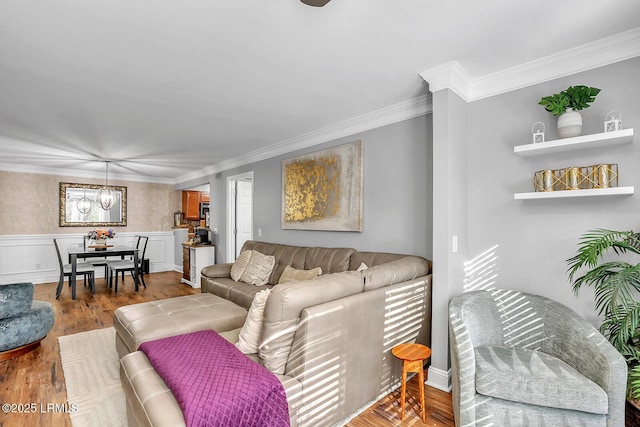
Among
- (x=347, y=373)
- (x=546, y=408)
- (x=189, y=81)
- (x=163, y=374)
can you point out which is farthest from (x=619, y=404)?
(x=189, y=81)

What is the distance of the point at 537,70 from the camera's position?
235 centimetres

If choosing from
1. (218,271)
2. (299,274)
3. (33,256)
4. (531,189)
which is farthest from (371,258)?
(33,256)

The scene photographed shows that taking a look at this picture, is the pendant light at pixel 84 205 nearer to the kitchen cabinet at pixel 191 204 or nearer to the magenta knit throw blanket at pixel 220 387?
the kitchen cabinet at pixel 191 204

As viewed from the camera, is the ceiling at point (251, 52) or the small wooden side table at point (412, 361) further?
the small wooden side table at point (412, 361)

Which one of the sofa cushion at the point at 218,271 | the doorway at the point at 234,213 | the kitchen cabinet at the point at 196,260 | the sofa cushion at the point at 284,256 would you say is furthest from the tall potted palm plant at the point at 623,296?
the kitchen cabinet at the point at 196,260

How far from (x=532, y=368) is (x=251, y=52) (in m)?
2.60

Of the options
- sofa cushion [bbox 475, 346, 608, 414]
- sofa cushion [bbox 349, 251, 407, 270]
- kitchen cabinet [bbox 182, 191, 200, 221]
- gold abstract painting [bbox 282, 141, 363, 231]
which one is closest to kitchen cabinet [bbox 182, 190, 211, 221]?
kitchen cabinet [bbox 182, 191, 200, 221]

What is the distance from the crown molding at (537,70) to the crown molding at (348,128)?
0.41 metres

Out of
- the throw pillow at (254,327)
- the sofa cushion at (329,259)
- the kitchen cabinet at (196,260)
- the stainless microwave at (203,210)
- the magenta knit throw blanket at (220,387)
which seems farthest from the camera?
the stainless microwave at (203,210)

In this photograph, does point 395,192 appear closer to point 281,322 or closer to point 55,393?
point 281,322

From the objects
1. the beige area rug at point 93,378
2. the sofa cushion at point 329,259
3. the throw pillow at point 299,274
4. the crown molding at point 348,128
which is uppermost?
the crown molding at point 348,128

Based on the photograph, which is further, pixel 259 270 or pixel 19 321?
pixel 259 270

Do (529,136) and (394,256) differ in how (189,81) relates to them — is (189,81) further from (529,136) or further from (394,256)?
(529,136)

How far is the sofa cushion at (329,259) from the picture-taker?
345 centimetres
